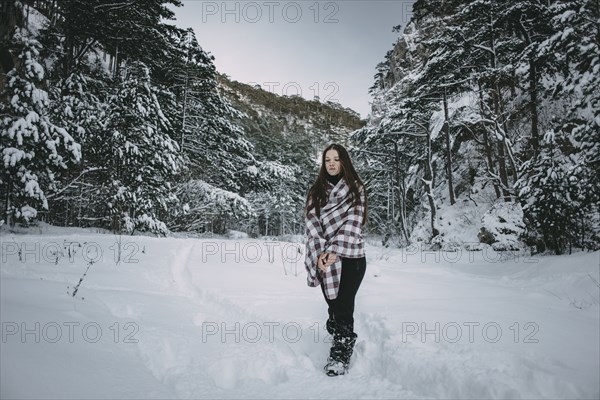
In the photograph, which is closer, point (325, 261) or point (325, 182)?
point (325, 261)

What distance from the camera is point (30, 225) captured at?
9688 mm

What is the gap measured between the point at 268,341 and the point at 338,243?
128 cm

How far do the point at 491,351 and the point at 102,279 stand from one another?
498cm

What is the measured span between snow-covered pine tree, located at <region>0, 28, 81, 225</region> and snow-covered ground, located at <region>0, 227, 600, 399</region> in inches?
168

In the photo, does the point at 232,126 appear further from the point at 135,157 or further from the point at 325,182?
the point at 325,182

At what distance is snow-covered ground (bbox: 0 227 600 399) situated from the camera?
1963 mm

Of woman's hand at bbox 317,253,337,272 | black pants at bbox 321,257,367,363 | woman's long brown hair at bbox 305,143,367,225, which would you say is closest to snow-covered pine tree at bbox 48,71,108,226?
woman's long brown hair at bbox 305,143,367,225

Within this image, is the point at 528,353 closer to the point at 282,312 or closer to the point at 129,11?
the point at 282,312

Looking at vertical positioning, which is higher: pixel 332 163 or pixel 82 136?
pixel 82 136

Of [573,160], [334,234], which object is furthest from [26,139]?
[573,160]

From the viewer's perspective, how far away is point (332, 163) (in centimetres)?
297

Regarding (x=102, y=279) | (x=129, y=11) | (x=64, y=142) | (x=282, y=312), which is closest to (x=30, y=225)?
(x=64, y=142)

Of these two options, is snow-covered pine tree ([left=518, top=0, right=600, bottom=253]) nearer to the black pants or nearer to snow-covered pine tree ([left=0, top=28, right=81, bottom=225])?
the black pants

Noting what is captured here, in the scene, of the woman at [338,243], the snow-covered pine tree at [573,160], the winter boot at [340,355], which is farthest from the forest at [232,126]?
the winter boot at [340,355]
